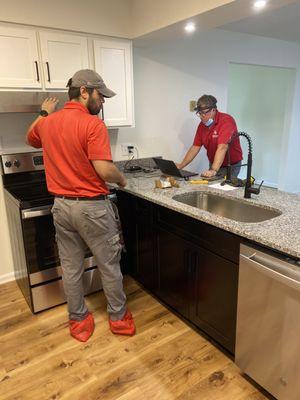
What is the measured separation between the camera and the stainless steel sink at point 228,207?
2035 millimetres

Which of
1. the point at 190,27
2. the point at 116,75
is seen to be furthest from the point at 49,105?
the point at 190,27

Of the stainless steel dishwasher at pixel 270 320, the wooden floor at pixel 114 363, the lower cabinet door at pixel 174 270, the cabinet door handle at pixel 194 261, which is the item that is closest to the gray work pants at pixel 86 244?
the wooden floor at pixel 114 363

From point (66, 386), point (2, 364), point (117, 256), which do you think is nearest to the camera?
point (66, 386)

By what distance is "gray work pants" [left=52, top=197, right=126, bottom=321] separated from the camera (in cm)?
194

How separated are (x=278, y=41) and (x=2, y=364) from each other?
4.76m

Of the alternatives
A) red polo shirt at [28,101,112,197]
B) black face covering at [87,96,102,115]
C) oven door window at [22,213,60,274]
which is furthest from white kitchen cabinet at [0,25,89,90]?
oven door window at [22,213,60,274]

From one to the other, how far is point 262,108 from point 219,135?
319cm

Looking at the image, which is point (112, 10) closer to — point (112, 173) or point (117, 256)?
point (112, 173)

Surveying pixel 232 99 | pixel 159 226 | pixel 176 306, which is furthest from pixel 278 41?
pixel 176 306

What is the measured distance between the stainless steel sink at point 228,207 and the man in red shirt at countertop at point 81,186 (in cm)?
61

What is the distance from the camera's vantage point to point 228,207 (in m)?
2.29

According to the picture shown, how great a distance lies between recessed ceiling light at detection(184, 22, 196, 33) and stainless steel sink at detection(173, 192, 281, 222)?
4.23 ft

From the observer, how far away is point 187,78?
11.7ft

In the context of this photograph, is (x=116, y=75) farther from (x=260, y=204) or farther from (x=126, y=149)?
(x=260, y=204)
